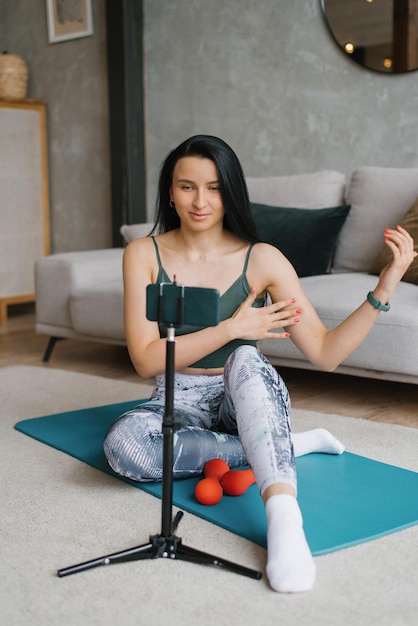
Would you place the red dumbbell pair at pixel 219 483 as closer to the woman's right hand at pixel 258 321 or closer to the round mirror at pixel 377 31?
the woman's right hand at pixel 258 321

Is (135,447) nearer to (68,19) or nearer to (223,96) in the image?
(223,96)

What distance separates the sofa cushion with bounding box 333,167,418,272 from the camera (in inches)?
130

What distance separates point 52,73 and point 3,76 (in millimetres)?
308

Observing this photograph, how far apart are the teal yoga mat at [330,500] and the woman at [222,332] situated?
102 mm

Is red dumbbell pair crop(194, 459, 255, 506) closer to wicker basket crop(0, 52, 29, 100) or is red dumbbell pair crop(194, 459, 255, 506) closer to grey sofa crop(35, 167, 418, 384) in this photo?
grey sofa crop(35, 167, 418, 384)

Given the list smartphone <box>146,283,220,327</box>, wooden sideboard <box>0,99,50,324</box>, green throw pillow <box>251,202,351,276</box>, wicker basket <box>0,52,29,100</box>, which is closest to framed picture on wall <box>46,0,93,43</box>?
wicker basket <box>0,52,29,100</box>

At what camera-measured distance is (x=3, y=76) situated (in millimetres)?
5027

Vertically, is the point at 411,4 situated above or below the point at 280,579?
above

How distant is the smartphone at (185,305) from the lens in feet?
4.60

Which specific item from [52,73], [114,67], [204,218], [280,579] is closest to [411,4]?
[114,67]

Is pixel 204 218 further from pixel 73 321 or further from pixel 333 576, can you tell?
pixel 73 321

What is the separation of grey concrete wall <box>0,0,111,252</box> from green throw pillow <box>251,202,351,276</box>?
1819mm

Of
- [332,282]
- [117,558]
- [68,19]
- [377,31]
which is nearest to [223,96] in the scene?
[377,31]

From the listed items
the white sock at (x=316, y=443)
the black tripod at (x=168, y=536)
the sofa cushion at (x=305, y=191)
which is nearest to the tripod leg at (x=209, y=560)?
the black tripod at (x=168, y=536)
